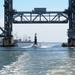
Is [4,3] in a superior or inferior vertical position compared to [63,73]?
superior

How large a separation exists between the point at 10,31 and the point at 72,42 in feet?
99.0

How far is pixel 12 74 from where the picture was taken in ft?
120

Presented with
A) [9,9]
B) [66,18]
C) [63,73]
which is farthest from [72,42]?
[63,73]

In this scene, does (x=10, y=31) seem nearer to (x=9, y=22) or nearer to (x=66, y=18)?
(x=9, y=22)

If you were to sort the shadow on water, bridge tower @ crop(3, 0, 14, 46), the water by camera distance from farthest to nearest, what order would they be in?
bridge tower @ crop(3, 0, 14, 46) → the shadow on water → the water

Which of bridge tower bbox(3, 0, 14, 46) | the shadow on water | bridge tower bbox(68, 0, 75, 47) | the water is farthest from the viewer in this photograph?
bridge tower bbox(3, 0, 14, 46)

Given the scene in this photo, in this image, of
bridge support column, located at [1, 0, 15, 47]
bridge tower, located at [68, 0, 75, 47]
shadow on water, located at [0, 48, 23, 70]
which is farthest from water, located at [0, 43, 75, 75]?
bridge support column, located at [1, 0, 15, 47]

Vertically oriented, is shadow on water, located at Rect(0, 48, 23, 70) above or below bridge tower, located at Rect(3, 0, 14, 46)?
below

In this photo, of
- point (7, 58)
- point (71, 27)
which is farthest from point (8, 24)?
point (7, 58)

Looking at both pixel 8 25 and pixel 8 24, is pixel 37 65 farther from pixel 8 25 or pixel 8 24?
pixel 8 25

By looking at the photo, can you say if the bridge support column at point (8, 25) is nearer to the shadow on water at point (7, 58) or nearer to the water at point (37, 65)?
the shadow on water at point (7, 58)

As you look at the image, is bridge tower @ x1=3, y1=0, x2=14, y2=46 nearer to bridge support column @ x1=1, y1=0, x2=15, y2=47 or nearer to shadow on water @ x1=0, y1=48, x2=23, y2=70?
bridge support column @ x1=1, y1=0, x2=15, y2=47

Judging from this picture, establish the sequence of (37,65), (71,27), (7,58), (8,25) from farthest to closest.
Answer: (8,25) → (71,27) → (7,58) → (37,65)

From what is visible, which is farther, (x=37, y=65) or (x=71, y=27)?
(x=71, y=27)
